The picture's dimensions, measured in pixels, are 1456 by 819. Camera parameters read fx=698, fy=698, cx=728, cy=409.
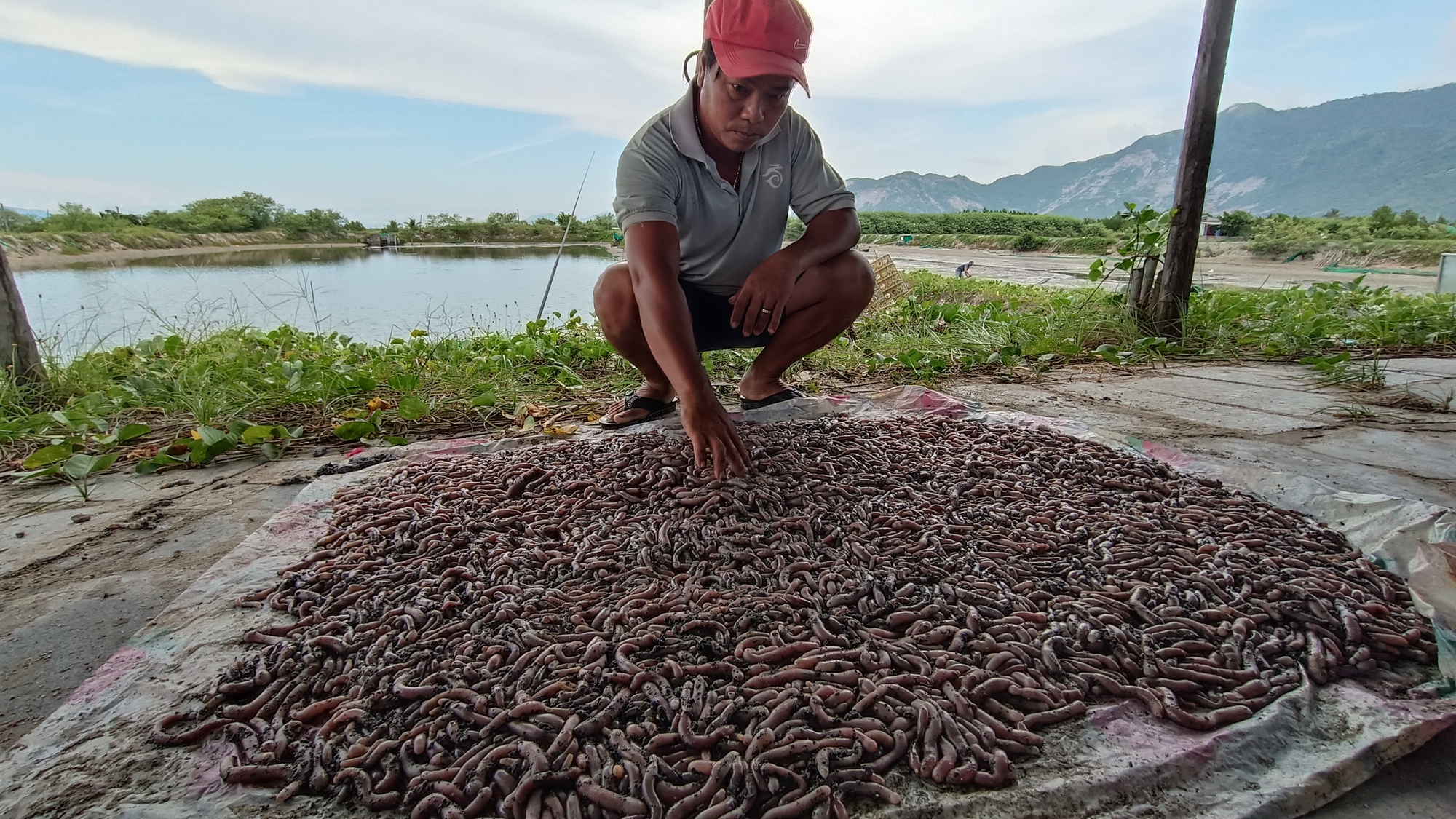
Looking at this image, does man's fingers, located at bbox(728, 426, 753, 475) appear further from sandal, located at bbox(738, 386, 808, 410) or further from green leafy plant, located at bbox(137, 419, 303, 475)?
green leafy plant, located at bbox(137, 419, 303, 475)

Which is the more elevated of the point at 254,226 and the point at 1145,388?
the point at 254,226

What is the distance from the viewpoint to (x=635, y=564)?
6.04 feet

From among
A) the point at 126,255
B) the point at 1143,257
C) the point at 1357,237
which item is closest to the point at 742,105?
the point at 1143,257

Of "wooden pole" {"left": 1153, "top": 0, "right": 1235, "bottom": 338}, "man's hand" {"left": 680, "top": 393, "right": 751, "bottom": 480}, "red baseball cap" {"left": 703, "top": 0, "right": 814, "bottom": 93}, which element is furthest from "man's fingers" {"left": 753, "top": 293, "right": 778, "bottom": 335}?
"wooden pole" {"left": 1153, "top": 0, "right": 1235, "bottom": 338}

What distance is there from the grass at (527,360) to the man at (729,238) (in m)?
0.89

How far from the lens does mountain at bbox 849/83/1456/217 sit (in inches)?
4956

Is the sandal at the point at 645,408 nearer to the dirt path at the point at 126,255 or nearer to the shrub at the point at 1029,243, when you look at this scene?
the dirt path at the point at 126,255

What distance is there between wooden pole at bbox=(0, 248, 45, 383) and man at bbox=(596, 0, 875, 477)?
292cm

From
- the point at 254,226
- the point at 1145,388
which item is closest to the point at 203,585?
the point at 1145,388

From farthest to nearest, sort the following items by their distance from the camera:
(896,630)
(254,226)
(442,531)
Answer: (254,226), (442,531), (896,630)

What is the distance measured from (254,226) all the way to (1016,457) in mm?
17053

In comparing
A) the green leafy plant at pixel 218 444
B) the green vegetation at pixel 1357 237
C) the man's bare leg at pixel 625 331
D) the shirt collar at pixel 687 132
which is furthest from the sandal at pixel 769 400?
the green vegetation at pixel 1357 237

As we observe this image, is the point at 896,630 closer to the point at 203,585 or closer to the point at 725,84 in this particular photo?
the point at 203,585

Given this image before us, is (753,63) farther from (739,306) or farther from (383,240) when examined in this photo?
(383,240)
